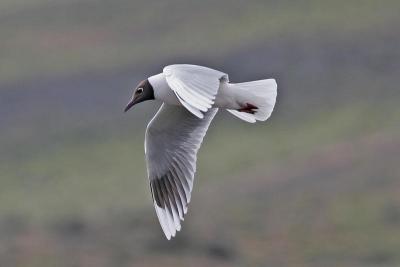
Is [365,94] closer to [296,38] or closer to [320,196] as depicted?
[296,38]

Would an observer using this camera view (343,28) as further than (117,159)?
Yes

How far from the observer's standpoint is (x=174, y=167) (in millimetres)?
12562

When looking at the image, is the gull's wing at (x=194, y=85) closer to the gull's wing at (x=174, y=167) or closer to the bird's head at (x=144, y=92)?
the bird's head at (x=144, y=92)

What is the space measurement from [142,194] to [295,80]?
9966mm

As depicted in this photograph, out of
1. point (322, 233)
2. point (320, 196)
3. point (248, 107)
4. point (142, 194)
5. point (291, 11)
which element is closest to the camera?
point (248, 107)

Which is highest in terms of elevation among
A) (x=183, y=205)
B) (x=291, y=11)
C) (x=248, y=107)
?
(x=248, y=107)

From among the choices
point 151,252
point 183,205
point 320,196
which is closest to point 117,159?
point 320,196

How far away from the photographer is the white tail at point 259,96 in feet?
39.0

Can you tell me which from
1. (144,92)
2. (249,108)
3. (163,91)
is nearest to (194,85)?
(163,91)

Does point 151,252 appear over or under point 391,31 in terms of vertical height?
over

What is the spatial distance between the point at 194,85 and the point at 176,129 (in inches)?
75.6

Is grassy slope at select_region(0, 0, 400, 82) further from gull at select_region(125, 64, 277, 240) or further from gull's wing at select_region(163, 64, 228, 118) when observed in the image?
gull's wing at select_region(163, 64, 228, 118)

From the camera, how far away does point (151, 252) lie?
21719 millimetres

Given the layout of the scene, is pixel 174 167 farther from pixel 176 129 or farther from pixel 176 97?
pixel 176 97
